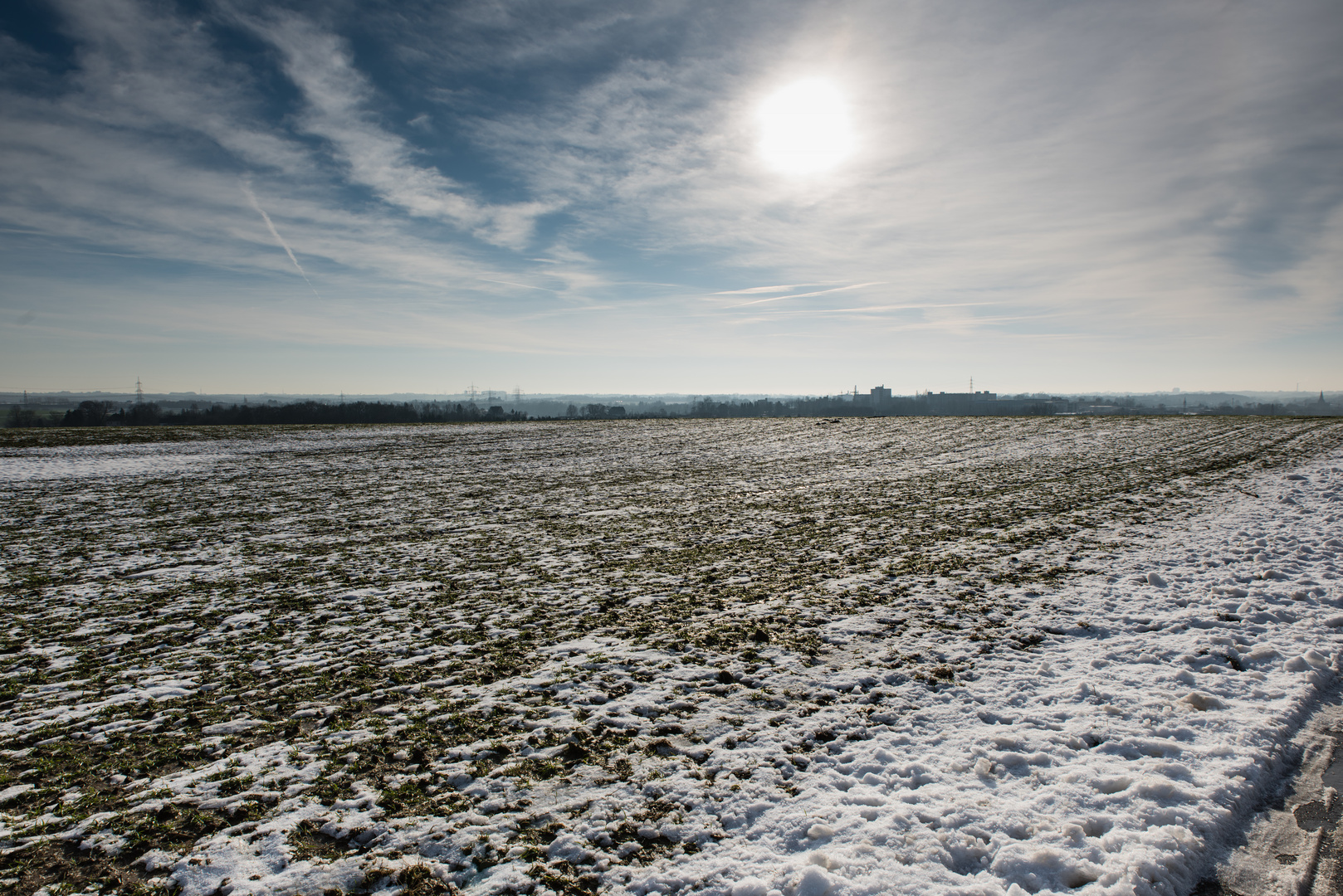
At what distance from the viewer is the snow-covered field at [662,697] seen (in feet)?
12.5

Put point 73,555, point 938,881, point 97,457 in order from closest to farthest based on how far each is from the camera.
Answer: point 938,881 < point 73,555 < point 97,457

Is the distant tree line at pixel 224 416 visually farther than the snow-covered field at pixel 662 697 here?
Yes

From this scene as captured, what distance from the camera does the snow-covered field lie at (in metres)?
3.80

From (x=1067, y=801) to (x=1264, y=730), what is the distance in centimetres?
224

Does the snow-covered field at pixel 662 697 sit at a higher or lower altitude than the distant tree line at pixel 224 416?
lower

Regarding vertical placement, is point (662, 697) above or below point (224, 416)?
below

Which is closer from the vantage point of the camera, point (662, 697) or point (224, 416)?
point (662, 697)

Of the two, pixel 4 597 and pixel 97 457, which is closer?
pixel 4 597

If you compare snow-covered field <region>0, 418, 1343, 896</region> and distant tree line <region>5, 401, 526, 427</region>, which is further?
distant tree line <region>5, 401, 526, 427</region>

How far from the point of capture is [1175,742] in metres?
4.78

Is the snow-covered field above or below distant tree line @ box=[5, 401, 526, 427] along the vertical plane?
below

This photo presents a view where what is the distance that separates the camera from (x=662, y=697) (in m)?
5.77

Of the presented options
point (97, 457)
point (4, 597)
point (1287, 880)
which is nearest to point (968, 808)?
point (1287, 880)

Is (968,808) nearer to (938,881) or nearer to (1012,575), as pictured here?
(938,881)
